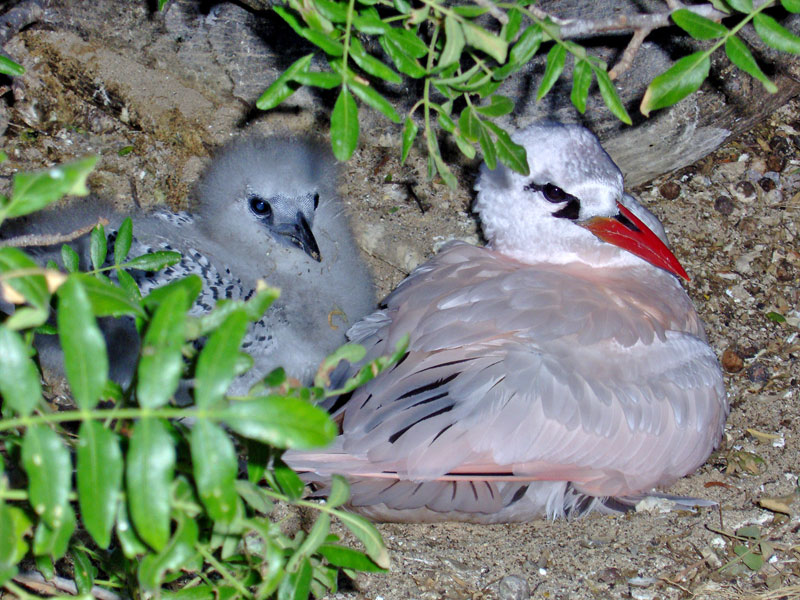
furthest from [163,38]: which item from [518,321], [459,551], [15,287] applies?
[15,287]

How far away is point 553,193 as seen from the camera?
288 centimetres

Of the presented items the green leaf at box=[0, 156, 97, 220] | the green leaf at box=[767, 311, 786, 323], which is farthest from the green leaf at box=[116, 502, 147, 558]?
the green leaf at box=[767, 311, 786, 323]

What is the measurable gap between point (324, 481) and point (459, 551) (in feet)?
1.70

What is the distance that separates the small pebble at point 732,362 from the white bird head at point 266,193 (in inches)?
66.1

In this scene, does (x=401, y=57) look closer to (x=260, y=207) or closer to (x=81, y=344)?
(x=81, y=344)

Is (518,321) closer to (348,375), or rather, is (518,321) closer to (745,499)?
(348,375)

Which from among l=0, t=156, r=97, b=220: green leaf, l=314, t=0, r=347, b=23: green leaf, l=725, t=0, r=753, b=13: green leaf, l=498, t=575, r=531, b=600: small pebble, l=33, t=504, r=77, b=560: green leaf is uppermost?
l=314, t=0, r=347, b=23: green leaf

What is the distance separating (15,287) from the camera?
3.42 ft

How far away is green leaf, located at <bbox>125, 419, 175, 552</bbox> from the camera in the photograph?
106cm

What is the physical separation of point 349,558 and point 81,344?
77cm

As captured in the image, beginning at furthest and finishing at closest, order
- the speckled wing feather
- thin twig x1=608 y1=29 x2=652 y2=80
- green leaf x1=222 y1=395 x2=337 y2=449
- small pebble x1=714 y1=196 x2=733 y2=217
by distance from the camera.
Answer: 1. small pebble x1=714 y1=196 x2=733 y2=217
2. the speckled wing feather
3. thin twig x1=608 y1=29 x2=652 y2=80
4. green leaf x1=222 y1=395 x2=337 y2=449

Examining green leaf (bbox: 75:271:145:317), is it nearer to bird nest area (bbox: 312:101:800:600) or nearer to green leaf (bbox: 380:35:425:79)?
green leaf (bbox: 380:35:425:79)

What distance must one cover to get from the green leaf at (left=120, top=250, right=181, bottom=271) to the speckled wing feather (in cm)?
73

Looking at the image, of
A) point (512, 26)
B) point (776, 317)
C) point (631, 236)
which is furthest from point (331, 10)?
point (776, 317)
